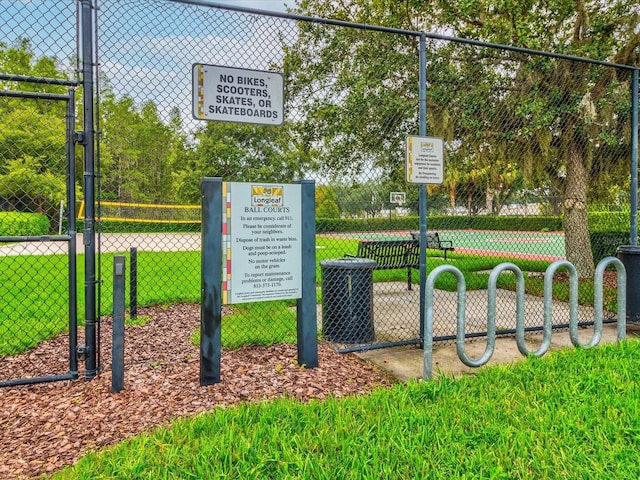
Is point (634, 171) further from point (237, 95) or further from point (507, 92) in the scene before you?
point (237, 95)

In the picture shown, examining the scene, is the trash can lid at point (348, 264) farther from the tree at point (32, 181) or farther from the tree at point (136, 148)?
the tree at point (32, 181)

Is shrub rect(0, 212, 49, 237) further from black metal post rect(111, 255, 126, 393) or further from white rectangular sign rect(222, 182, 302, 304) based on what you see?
white rectangular sign rect(222, 182, 302, 304)

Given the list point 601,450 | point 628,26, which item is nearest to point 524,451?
point 601,450

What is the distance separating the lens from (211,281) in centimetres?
353

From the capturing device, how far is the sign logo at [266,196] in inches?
144

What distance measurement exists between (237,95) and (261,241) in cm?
121

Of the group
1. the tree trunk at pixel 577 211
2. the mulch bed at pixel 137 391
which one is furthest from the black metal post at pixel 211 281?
the tree trunk at pixel 577 211

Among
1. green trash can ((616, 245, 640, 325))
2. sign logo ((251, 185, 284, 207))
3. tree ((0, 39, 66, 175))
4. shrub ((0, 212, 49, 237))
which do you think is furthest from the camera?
shrub ((0, 212, 49, 237))

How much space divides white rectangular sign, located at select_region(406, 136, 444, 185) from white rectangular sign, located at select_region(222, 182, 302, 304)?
1230 millimetres

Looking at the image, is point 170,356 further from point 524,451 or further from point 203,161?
point 524,451

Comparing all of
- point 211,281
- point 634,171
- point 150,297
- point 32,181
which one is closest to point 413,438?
point 211,281

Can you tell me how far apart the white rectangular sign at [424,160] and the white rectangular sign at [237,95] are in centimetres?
136

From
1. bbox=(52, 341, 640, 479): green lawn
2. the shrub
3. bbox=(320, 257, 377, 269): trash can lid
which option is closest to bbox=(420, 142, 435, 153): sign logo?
bbox=(320, 257, 377, 269): trash can lid

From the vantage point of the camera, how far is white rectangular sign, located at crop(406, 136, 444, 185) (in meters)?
4.38
